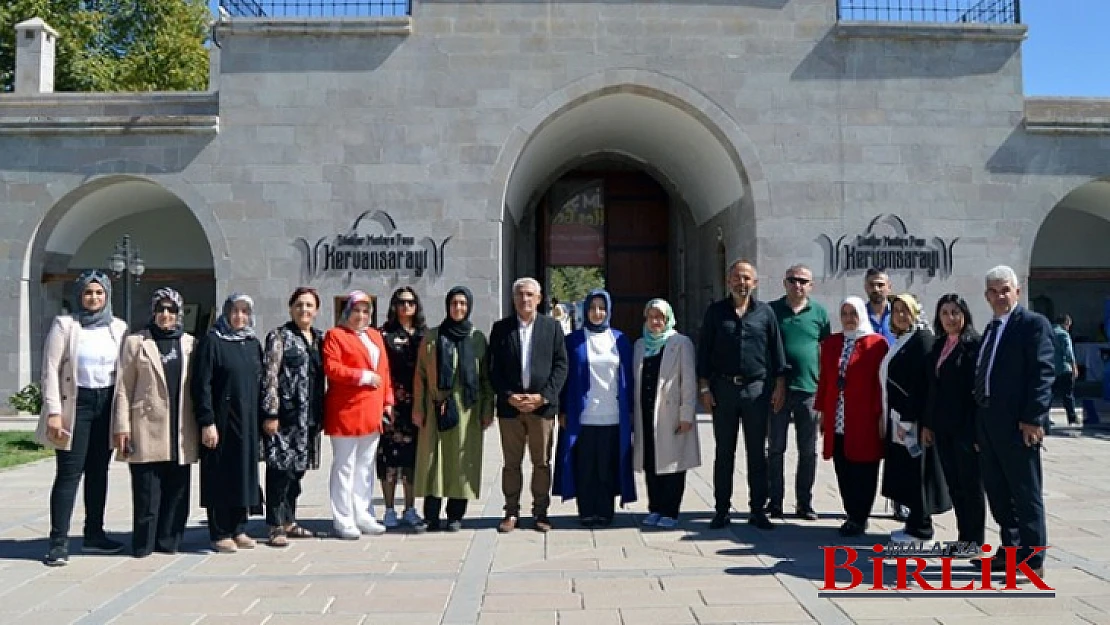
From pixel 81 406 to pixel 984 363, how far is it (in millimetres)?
5714

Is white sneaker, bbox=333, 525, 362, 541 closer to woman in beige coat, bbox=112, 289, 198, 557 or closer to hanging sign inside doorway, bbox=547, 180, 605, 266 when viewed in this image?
woman in beige coat, bbox=112, 289, 198, 557

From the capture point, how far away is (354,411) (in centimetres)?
657

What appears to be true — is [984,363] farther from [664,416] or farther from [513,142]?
[513,142]

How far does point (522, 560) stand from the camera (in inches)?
228

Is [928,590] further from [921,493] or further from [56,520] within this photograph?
[56,520]

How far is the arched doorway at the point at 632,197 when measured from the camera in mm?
15055

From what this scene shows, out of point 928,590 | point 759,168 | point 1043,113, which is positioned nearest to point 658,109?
point 759,168

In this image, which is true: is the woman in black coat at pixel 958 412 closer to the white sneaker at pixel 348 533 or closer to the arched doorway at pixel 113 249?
the white sneaker at pixel 348 533

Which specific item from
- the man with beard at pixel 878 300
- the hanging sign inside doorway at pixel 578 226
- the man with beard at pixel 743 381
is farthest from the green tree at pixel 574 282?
the man with beard at pixel 743 381

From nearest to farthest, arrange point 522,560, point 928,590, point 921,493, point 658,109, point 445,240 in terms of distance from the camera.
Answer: point 928,590 → point 522,560 → point 921,493 → point 445,240 → point 658,109

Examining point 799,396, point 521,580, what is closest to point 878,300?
point 799,396

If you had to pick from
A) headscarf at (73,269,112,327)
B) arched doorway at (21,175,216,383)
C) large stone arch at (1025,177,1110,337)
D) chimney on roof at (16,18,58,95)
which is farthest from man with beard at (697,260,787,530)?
chimney on roof at (16,18,58,95)

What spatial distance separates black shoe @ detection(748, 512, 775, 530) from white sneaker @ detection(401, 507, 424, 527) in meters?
2.48

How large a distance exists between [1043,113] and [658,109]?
6.44 meters
